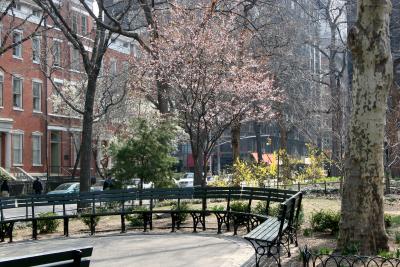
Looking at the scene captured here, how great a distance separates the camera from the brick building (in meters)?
42.0

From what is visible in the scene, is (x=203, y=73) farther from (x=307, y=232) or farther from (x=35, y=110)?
(x=35, y=110)

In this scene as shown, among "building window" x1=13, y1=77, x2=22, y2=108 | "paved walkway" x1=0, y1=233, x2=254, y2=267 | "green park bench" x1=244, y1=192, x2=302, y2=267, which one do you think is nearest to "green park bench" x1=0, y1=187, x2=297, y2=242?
"paved walkway" x1=0, y1=233, x2=254, y2=267

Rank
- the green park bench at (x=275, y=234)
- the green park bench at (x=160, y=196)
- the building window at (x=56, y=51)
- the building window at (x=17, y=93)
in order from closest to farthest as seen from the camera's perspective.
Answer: the green park bench at (x=275, y=234) < the green park bench at (x=160, y=196) < the building window at (x=56, y=51) < the building window at (x=17, y=93)

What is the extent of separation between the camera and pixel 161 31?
2623 cm

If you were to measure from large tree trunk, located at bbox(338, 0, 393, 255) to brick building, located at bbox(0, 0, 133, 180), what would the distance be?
32579mm

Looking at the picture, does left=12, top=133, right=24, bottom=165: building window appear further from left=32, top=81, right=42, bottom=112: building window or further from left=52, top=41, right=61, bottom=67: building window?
left=52, top=41, right=61, bottom=67: building window

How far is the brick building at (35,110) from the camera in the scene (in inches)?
1655

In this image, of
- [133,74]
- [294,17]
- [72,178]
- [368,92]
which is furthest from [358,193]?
[72,178]

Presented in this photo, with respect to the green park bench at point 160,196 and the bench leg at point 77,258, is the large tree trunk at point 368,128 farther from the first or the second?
the bench leg at point 77,258

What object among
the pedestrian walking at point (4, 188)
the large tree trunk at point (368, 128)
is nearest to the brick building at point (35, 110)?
the pedestrian walking at point (4, 188)

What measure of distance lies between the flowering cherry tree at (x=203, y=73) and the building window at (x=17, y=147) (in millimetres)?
19502

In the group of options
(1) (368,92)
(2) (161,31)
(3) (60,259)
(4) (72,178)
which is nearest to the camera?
(3) (60,259)

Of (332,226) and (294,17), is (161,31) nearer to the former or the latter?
(294,17)

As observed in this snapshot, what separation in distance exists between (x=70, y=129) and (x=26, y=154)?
3.88 metres
